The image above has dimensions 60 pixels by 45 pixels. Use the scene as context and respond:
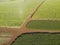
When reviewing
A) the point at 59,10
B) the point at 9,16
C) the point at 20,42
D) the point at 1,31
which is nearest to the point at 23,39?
the point at 20,42

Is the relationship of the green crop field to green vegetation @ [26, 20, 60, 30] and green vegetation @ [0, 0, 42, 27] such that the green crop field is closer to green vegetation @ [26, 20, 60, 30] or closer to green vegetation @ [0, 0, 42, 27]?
green vegetation @ [26, 20, 60, 30]

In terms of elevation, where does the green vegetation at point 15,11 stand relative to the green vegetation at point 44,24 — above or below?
above

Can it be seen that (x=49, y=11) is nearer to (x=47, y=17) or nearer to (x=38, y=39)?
(x=47, y=17)

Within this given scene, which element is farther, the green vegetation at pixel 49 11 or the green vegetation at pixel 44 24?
the green vegetation at pixel 49 11

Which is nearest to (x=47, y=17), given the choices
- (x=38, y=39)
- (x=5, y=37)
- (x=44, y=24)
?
(x=44, y=24)

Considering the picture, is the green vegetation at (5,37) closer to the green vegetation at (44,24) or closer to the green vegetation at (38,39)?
the green vegetation at (38,39)

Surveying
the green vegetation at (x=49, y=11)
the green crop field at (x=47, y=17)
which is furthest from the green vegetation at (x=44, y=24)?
the green vegetation at (x=49, y=11)
